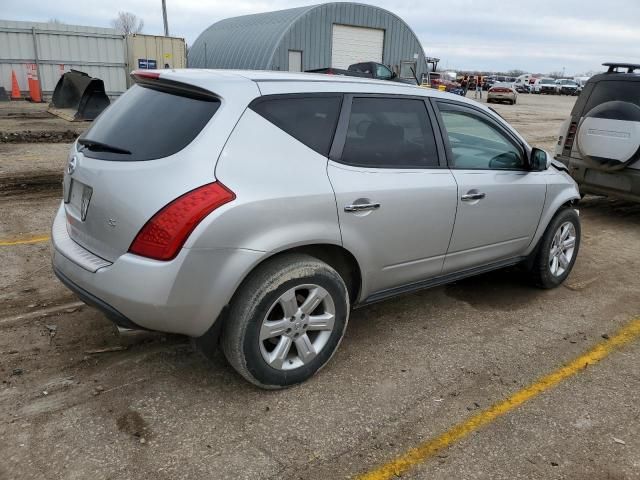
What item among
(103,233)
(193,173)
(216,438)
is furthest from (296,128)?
(216,438)

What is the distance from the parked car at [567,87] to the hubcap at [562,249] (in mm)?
59582

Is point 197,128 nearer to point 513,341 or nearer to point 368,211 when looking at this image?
point 368,211

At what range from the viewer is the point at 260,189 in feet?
9.07

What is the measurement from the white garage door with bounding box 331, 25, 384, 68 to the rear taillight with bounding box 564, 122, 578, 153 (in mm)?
22414

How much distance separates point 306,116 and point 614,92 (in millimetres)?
5392

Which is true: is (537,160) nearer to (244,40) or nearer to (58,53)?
(58,53)

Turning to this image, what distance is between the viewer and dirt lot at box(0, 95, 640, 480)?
2.60m

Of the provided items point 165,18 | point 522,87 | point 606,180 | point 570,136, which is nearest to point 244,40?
point 165,18

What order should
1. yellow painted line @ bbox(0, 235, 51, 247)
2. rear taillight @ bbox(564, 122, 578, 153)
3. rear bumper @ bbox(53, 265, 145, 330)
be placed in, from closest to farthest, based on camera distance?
rear bumper @ bbox(53, 265, 145, 330)
yellow painted line @ bbox(0, 235, 51, 247)
rear taillight @ bbox(564, 122, 578, 153)

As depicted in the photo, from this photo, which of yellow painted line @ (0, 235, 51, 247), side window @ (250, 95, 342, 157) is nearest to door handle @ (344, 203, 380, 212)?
side window @ (250, 95, 342, 157)

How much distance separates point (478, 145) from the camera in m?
4.13

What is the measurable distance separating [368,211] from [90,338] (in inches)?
79.1

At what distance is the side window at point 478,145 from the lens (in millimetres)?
3838

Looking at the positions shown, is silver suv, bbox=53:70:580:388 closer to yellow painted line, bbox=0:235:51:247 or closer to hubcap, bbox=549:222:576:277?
hubcap, bbox=549:222:576:277
